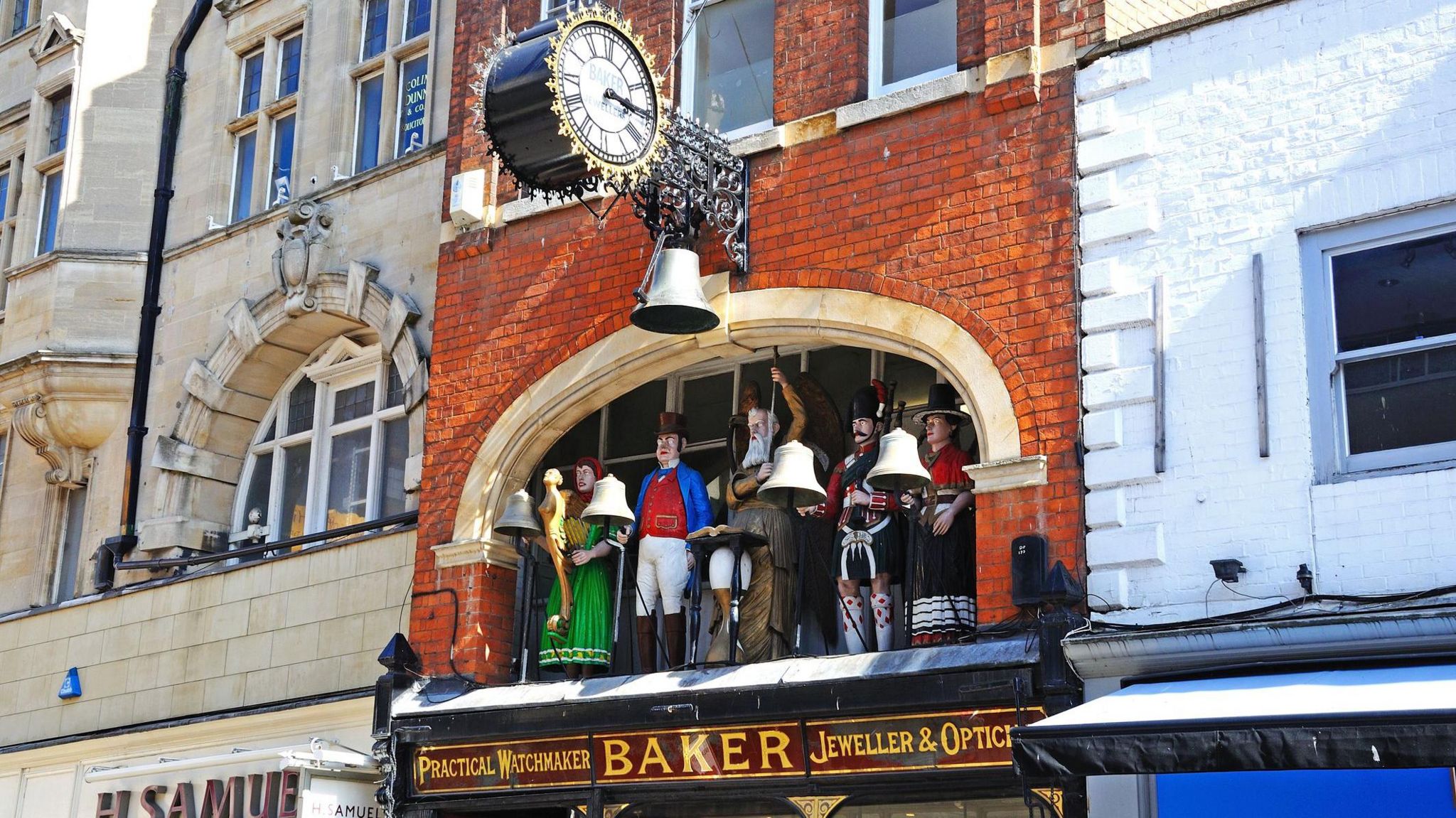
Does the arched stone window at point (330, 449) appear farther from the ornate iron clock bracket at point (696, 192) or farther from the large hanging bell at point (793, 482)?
the large hanging bell at point (793, 482)

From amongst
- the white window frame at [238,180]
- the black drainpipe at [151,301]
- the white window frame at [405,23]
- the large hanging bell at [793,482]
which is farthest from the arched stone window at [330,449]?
the large hanging bell at [793,482]

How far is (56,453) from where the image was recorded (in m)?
16.8

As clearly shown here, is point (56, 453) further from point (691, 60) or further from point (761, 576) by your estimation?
point (761, 576)

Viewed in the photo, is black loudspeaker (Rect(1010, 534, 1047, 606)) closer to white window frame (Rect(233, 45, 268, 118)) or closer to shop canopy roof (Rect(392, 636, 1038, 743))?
shop canopy roof (Rect(392, 636, 1038, 743))

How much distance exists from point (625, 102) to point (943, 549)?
3297mm

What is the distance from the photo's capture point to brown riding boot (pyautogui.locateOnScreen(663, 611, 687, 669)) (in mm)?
11562

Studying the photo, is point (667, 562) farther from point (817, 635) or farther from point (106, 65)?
point (106, 65)

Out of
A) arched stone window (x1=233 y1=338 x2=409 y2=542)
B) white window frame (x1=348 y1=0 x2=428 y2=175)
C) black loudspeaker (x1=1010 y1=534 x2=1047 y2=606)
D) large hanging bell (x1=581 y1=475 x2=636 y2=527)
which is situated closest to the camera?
black loudspeaker (x1=1010 y1=534 x2=1047 y2=606)

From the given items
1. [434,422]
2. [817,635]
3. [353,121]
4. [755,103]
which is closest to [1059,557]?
[817,635]

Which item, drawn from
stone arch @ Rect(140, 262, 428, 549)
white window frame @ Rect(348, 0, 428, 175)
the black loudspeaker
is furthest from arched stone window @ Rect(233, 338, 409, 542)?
the black loudspeaker

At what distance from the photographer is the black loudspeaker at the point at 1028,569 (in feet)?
30.8

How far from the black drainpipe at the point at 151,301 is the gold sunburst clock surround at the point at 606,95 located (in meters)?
7.56

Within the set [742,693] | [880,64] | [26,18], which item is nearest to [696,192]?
[880,64]

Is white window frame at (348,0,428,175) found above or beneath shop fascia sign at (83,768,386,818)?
above
